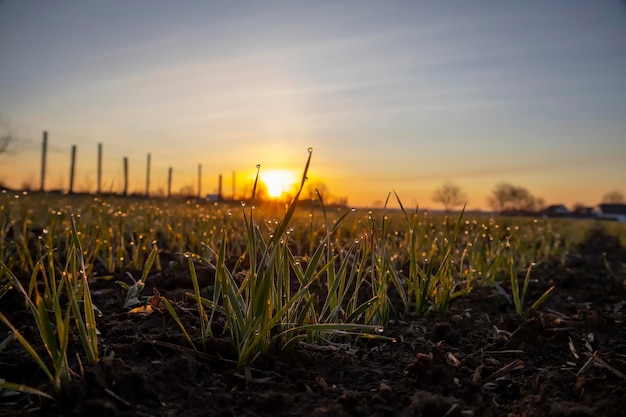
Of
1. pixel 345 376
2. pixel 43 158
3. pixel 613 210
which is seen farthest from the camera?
pixel 613 210

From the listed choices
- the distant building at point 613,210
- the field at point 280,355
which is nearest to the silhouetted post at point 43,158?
the field at point 280,355

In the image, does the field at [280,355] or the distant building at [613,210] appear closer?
the field at [280,355]

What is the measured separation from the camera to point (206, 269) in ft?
10.3

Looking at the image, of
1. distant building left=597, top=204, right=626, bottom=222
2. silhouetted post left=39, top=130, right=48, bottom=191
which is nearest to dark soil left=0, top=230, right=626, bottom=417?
silhouetted post left=39, top=130, right=48, bottom=191

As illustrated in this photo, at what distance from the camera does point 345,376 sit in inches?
67.4

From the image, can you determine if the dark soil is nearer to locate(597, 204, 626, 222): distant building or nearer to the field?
the field

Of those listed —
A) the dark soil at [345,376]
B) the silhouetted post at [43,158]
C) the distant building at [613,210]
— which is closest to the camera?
the dark soil at [345,376]

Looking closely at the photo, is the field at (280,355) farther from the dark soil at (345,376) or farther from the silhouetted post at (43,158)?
the silhouetted post at (43,158)

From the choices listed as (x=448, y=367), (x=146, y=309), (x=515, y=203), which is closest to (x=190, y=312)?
(x=146, y=309)

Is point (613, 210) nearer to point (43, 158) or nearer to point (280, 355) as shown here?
point (43, 158)

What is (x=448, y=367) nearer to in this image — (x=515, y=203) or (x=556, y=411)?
(x=556, y=411)

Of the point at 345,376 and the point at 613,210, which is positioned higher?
the point at 613,210

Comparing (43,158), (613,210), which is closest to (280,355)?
(43,158)

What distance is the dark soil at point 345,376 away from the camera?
4.57 ft
